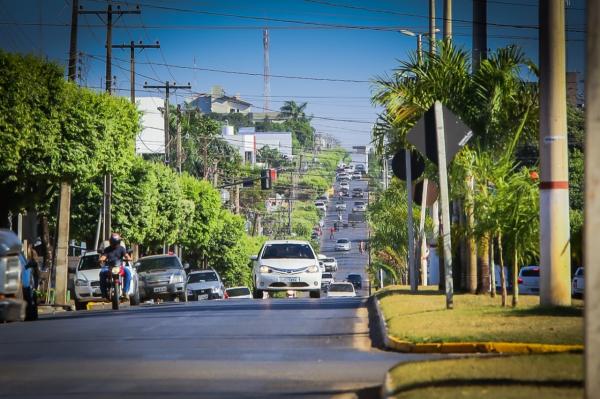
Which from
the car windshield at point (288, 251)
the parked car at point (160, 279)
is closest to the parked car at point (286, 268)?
the car windshield at point (288, 251)

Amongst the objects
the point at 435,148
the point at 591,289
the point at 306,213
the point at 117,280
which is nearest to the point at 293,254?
the point at 117,280

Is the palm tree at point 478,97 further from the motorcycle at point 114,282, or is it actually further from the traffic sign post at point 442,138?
the motorcycle at point 114,282

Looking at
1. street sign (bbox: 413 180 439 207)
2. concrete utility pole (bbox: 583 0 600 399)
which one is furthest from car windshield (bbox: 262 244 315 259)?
concrete utility pole (bbox: 583 0 600 399)

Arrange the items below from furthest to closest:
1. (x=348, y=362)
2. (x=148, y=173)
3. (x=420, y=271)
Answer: (x=148, y=173) < (x=420, y=271) < (x=348, y=362)

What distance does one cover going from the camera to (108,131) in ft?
148

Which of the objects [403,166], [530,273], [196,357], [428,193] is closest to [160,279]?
[530,273]

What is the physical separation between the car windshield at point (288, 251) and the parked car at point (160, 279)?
324 inches

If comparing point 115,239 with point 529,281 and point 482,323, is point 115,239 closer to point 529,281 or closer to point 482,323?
point 482,323

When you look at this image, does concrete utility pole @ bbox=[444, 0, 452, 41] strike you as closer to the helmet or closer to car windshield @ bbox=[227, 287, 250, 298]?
the helmet

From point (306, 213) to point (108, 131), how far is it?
5250 inches

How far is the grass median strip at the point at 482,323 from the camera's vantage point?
53.1 ft

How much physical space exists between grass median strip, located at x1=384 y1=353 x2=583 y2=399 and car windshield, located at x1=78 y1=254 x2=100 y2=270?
30.4 meters

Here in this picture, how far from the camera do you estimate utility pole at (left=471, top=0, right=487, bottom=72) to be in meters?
28.7

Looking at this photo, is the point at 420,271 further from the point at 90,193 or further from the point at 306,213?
the point at 306,213
